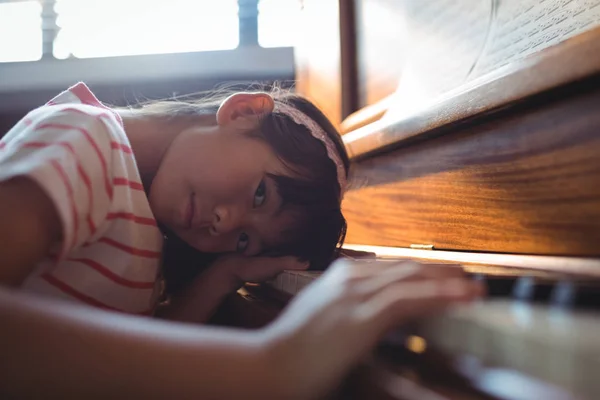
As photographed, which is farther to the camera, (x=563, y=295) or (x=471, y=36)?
(x=471, y=36)

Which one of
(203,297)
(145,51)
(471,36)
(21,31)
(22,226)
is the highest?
(21,31)

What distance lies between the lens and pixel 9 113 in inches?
88.2

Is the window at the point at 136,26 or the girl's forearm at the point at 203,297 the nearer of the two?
the girl's forearm at the point at 203,297

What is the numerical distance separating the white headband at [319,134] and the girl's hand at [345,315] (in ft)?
1.72

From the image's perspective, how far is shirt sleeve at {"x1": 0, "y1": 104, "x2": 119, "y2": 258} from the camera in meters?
0.50

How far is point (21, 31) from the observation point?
92.1 inches

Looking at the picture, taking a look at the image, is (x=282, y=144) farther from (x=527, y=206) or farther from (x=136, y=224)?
(x=527, y=206)

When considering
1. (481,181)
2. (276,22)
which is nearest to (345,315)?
(481,181)

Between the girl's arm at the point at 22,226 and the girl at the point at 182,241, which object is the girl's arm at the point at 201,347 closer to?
the girl at the point at 182,241

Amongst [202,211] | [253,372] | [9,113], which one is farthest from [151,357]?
[9,113]

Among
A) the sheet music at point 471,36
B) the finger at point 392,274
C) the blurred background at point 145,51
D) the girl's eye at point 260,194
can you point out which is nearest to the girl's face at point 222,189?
the girl's eye at point 260,194

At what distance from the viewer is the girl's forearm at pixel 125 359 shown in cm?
31

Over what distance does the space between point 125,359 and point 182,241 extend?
0.63 metres

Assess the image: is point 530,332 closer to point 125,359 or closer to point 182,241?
point 125,359
